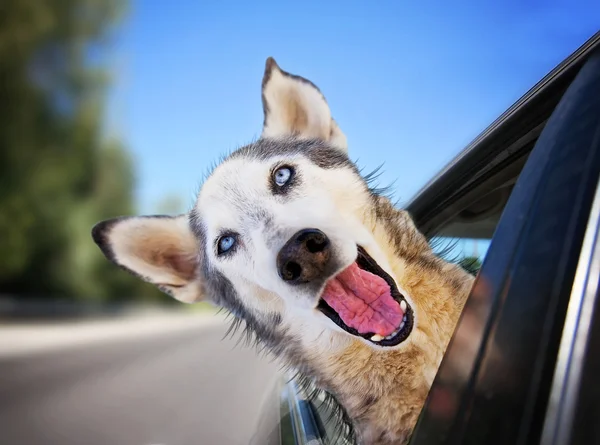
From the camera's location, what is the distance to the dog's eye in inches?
52.6

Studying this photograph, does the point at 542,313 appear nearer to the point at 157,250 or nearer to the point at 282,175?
the point at 282,175

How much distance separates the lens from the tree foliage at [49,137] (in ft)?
9.32

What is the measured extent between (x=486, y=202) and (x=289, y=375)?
83 cm

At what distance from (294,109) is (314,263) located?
2.02 feet

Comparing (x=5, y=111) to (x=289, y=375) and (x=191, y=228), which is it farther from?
(x=289, y=375)

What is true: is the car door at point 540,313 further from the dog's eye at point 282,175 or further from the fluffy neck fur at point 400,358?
the dog's eye at point 282,175

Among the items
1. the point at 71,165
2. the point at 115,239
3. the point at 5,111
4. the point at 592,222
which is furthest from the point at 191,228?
the point at 5,111

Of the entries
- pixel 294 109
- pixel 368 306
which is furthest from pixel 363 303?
pixel 294 109

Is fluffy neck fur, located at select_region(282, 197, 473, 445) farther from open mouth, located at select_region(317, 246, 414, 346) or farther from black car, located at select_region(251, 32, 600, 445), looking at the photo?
black car, located at select_region(251, 32, 600, 445)

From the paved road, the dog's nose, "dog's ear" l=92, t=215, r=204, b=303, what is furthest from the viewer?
the paved road

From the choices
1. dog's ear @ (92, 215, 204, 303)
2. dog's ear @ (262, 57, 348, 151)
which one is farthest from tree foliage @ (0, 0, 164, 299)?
dog's ear @ (262, 57, 348, 151)

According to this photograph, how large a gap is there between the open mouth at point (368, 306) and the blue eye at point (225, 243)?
0.33 metres

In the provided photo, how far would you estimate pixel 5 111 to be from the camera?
324 centimetres

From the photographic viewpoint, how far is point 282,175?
→ 4.44 ft
